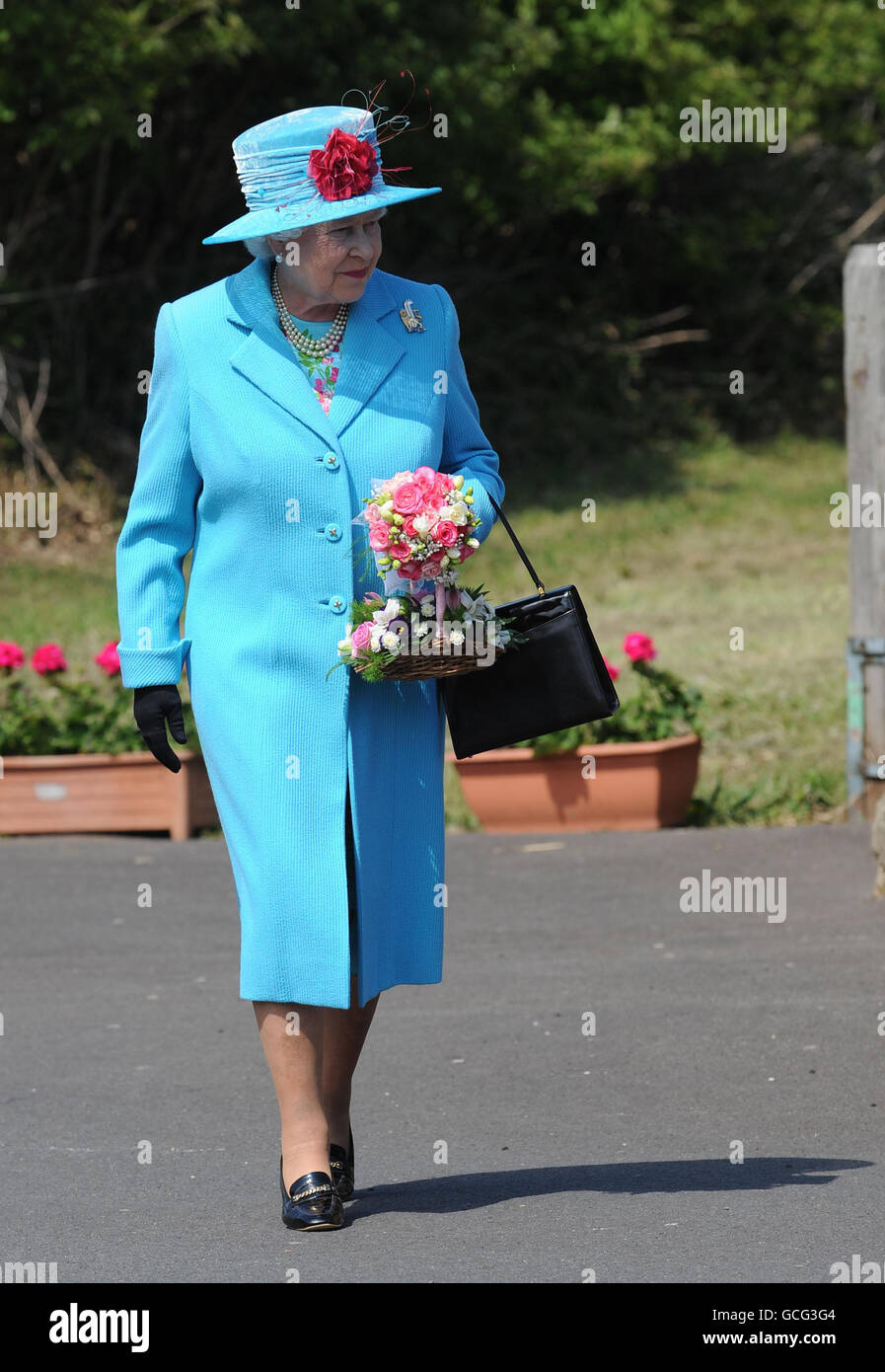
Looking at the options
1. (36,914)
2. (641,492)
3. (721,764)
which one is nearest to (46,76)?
(641,492)

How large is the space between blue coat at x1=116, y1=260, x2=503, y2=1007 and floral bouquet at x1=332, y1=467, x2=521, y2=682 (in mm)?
105

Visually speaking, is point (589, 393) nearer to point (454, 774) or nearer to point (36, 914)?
point (454, 774)

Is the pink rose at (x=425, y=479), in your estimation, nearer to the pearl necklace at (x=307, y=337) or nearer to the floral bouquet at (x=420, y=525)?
the floral bouquet at (x=420, y=525)

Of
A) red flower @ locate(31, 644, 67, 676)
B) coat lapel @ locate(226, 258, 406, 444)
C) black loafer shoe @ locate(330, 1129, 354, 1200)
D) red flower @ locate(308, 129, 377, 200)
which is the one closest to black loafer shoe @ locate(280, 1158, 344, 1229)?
black loafer shoe @ locate(330, 1129, 354, 1200)

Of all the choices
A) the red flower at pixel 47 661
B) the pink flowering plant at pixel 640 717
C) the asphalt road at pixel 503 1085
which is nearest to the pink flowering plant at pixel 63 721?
the red flower at pixel 47 661

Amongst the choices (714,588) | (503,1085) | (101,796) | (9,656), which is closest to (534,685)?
(503,1085)

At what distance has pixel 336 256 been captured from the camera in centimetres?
398

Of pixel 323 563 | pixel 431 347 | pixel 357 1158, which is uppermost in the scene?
pixel 431 347

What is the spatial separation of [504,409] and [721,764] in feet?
42.5

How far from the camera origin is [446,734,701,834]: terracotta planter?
880cm

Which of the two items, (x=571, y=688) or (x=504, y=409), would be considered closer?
(x=571, y=688)

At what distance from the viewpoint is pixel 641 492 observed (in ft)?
68.5

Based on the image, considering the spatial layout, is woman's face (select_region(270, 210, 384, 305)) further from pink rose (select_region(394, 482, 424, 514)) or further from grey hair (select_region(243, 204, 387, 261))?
pink rose (select_region(394, 482, 424, 514))

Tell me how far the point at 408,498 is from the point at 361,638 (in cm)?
28
